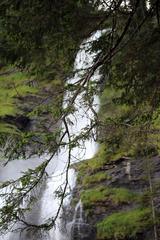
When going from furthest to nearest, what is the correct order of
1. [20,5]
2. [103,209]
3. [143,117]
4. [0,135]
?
[103,209] < [143,117] < [20,5] < [0,135]

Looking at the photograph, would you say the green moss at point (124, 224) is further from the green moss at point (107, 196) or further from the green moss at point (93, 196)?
the green moss at point (93, 196)

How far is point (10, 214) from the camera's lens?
560cm

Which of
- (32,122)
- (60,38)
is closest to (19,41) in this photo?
(60,38)

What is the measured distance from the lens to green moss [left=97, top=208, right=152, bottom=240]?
10.7m

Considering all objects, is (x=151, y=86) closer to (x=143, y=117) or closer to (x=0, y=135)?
(x=143, y=117)

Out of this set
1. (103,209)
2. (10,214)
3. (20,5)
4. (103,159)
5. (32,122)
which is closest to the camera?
(10,214)

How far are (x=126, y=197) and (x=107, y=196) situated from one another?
50cm

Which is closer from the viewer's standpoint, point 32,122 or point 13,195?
point 13,195

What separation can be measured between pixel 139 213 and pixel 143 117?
3.92m

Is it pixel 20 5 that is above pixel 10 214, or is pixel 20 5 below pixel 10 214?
above

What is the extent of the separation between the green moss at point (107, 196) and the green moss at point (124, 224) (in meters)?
0.51

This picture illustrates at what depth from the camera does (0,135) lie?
6.04 meters

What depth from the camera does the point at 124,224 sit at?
1090 centimetres

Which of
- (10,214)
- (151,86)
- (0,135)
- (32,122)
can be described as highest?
(32,122)
